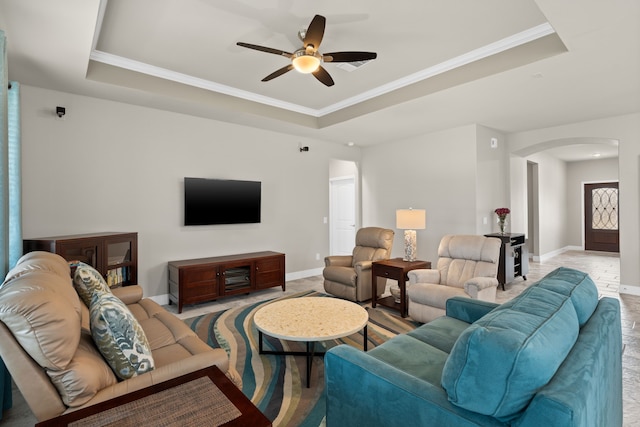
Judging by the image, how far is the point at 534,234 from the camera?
7695 millimetres

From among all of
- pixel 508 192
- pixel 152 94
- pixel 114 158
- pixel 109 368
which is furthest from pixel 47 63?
pixel 508 192

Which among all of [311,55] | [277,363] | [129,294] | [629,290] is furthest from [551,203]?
[129,294]

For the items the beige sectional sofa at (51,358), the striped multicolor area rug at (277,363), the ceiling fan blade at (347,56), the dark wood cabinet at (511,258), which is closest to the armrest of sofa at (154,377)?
the beige sectional sofa at (51,358)

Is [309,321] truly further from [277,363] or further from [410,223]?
[410,223]

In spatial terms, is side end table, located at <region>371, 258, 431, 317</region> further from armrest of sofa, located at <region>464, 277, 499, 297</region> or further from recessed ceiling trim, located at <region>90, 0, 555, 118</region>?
recessed ceiling trim, located at <region>90, 0, 555, 118</region>

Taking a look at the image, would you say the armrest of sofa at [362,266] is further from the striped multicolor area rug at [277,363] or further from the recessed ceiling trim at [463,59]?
the recessed ceiling trim at [463,59]

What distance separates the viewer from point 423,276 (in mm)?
3576

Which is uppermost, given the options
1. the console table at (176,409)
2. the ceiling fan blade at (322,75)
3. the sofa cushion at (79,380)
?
the ceiling fan blade at (322,75)

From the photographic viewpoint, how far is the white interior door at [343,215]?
758 centimetres

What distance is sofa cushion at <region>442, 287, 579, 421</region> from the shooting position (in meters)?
1.02

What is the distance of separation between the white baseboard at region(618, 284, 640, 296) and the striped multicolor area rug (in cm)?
363

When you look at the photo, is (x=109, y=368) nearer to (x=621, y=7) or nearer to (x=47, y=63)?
(x=47, y=63)

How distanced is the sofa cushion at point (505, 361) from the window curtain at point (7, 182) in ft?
8.34

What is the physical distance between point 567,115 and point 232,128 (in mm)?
4916
